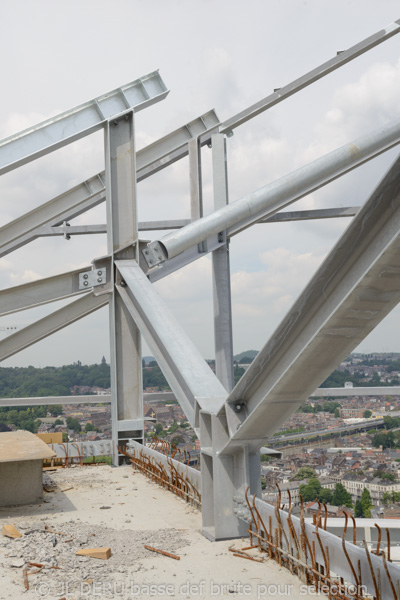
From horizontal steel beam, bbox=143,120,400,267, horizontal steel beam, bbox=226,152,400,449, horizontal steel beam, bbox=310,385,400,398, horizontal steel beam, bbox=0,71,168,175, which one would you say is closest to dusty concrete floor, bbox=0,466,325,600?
horizontal steel beam, bbox=226,152,400,449

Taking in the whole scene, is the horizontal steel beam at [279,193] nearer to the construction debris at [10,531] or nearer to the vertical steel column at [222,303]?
the vertical steel column at [222,303]

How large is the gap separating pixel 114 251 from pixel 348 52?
4.82 metres

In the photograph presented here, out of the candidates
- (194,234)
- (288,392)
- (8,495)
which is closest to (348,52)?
(194,234)

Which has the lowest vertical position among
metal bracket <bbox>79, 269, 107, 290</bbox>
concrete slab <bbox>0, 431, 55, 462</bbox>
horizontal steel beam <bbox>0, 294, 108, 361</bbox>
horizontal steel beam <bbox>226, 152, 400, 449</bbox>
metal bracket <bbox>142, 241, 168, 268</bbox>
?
concrete slab <bbox>0, 431, 55, 462</bbox>

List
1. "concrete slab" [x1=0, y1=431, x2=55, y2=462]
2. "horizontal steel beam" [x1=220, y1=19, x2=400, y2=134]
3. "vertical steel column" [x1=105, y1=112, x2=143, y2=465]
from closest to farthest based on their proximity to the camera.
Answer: "concrete slab" [x1=0, y1=431, x2=55, y2=462] < "vertical steel column" [x1=105, y1=112, x2=143, y2=465] < "horizontal steel beam" [x1=220, y1=19, x2=400, y2=134]

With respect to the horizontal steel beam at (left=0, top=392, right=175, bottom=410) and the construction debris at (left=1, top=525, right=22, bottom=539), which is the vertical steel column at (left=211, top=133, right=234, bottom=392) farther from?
the construction debris at (left=1, top=525, right=22, bottom=539)

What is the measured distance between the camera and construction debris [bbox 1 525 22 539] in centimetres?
488

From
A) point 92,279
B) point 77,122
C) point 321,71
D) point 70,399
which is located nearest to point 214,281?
point 92,279

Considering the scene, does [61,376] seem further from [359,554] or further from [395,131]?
[359,554]

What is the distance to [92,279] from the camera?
8570mm

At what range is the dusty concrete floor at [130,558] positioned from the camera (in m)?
3.75

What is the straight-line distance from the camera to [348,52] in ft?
31.4

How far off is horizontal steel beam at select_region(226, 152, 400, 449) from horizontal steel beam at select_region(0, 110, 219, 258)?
621cm

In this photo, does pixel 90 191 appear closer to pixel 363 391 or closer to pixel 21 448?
pixel 21 448
